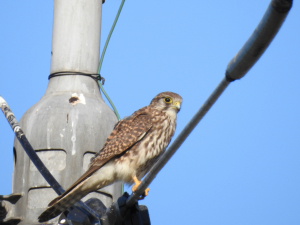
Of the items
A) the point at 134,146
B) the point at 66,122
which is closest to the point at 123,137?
the point at 134,146

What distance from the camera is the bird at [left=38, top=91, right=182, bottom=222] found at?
4289 millimetres

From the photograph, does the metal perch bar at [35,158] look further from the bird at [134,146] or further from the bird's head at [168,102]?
the bird's head at [168,102]

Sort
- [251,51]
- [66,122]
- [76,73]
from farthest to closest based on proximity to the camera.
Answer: [76,73] → [66,122] → [251,51]

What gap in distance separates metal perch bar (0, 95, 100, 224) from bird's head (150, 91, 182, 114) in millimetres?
1626

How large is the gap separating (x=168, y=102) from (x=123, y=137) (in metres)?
0.70

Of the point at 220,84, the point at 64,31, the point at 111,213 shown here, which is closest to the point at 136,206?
the point at 111,213

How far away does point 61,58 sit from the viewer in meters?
4.64

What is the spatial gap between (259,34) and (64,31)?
3098 mm

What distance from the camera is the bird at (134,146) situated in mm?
4289

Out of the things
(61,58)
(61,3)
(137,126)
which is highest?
(61,3)

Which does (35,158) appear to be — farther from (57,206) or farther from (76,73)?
(76,73)

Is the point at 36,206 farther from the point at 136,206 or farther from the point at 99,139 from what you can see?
the point at 136,206

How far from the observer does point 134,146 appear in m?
4.74

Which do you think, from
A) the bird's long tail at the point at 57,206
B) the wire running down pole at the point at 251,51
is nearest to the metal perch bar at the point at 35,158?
the bird's long tail at the point at 57,206
